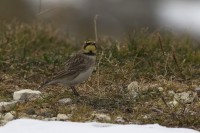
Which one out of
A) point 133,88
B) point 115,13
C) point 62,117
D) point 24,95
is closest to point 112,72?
point 133,88

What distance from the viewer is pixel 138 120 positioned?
7.65 meters

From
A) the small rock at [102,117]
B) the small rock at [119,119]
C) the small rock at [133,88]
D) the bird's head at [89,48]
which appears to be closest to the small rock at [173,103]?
the small rock at [133,88]

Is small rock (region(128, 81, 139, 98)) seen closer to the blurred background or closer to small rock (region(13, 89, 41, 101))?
small rock (region(13, 89, 41, 101))

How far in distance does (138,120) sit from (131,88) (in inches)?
44.7

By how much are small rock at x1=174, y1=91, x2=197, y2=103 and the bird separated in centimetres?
109

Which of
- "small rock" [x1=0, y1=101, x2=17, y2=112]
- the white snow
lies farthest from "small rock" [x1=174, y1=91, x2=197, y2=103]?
"small rock" [x1=0, y1=101, x2=17, y2=112]

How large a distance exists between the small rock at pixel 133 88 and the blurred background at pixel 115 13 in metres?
8.26

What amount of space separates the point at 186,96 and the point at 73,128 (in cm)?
193

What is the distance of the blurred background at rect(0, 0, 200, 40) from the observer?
1927 cm

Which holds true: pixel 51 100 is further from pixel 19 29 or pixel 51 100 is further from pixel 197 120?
pixel 19 29

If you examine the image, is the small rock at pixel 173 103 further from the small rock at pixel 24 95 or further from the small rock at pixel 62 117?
the small rock at pixel 24 95

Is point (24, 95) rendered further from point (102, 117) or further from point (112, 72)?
point (112, 72)

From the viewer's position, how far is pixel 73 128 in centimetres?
701

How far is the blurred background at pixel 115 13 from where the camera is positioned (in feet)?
63.2
